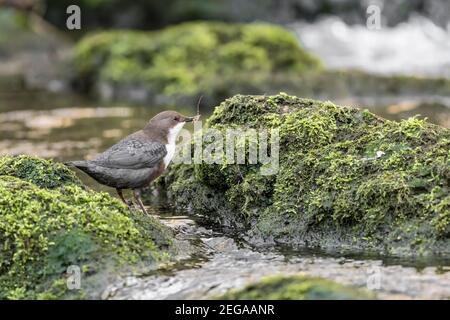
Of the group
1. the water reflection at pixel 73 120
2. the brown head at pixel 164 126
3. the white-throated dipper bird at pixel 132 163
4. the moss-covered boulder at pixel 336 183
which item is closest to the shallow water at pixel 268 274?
the moss-covered boulder at pixel 336 183

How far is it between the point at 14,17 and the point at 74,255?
15.2 meters

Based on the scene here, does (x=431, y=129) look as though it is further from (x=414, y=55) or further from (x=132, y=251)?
(x=414, y=55)

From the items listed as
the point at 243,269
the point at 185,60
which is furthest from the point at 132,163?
the point at 185,60

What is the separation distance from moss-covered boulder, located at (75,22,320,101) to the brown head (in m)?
7.39

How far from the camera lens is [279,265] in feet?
17.5

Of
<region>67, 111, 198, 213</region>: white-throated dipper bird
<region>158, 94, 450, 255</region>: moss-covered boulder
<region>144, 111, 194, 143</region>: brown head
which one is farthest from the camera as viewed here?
<region>144, 111, 194, 143</region>: brown head

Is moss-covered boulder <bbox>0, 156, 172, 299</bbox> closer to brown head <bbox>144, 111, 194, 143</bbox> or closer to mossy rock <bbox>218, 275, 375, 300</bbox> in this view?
mossy rock <bbox>218, 275, 375, 300</bbox>

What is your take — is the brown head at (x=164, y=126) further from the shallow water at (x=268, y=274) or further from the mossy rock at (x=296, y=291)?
the mossy rock at (x=296, y=291)

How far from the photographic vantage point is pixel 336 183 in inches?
233

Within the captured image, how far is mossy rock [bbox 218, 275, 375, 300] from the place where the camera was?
180 inches

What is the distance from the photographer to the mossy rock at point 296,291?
4562mm

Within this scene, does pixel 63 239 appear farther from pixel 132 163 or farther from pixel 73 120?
pixel 73 120

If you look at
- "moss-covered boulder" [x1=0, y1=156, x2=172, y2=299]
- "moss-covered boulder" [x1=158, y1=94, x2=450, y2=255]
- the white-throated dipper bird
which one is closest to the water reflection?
the white-throated dipper bird
